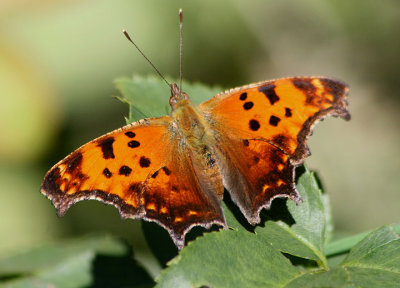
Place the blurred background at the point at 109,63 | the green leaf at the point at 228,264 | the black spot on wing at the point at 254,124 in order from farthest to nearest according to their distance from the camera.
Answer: the blurred background at the point at 109,63
the black spot on wing at the point at 254,124
the green leaf at the point at 228,264

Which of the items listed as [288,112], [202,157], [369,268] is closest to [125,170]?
[202,157]

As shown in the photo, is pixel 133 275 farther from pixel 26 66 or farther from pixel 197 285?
pixel 26 66

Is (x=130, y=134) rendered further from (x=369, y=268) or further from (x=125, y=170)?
(x=369, y=268)

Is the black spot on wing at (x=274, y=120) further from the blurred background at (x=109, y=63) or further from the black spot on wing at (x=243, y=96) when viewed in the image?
the blurred background at (x=109, y=63)

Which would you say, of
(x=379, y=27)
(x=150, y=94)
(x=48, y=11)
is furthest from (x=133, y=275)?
(x=379, y=27)

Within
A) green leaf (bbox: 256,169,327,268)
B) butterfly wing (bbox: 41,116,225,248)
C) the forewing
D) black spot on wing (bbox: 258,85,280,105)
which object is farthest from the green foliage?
black spot on wing (bbox: 258,85,280,105)

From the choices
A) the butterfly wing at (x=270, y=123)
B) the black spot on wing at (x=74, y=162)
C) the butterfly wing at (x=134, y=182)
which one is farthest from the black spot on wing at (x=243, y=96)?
the black spot on wing at (x=74, y=162)

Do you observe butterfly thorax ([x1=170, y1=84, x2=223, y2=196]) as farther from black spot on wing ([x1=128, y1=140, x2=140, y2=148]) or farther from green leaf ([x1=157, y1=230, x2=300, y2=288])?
green leaf ([x1=157, y1=230, x2=300, y2=288])
